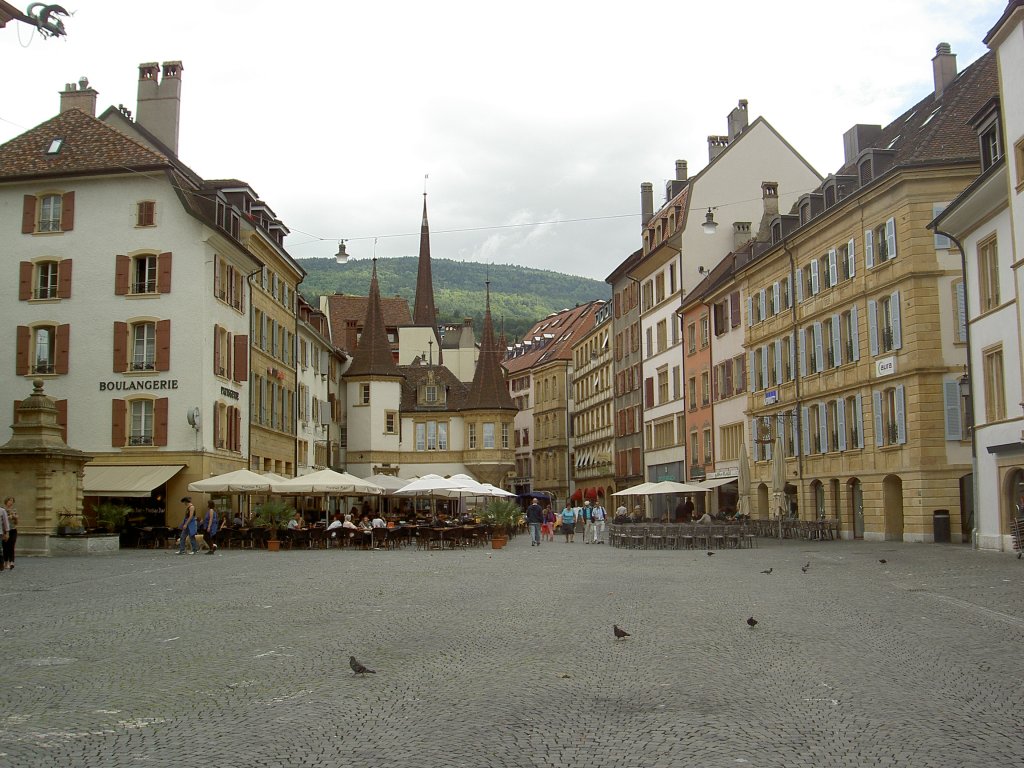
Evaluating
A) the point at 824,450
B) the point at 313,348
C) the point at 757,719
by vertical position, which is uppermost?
the point at 313,348

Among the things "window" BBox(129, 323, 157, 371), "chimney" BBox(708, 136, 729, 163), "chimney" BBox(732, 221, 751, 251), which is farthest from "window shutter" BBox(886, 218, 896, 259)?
"chimney" BBox(708, 136, 729, 163)

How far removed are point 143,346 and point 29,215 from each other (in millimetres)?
6412

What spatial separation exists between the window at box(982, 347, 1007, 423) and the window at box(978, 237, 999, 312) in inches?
48.5

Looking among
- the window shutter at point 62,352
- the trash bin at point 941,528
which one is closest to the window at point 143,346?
the window shutter at point 62,352

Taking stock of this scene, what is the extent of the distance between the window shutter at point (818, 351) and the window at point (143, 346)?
24.1m

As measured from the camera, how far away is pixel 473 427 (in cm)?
7831

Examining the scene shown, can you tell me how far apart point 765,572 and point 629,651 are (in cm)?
1200

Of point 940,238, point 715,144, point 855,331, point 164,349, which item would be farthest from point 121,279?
point 715,144

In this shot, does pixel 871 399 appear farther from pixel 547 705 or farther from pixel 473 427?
pixel 473 427

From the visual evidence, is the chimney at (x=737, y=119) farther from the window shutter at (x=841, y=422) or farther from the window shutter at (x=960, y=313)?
the window shutter at (x=960, y=313)

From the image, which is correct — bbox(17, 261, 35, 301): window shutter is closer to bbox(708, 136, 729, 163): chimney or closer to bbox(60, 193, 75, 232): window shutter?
bbox(60, 193, 75, 232): window shutter

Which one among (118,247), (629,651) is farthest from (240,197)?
(629,651)

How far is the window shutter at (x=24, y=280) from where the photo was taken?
1661 inches

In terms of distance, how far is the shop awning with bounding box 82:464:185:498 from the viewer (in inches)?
1535
